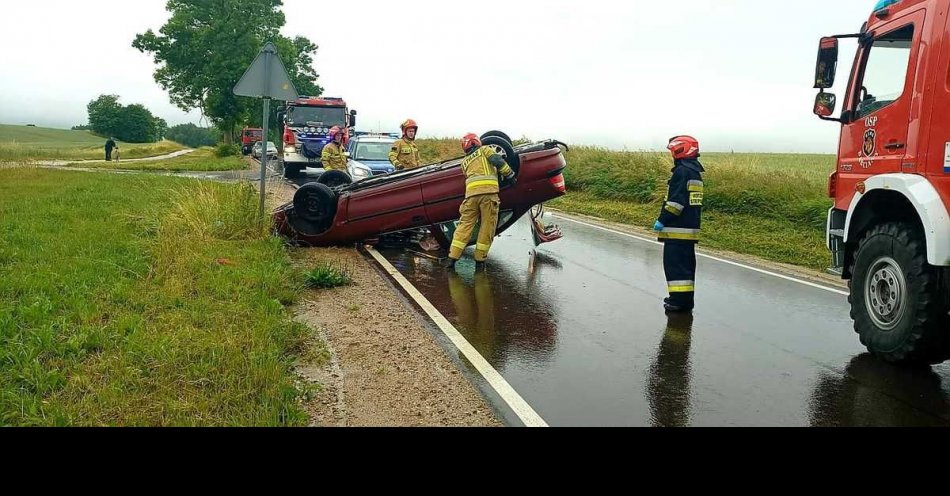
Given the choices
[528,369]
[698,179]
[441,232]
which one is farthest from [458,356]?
[441,232]

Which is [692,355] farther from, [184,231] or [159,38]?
[159,38]

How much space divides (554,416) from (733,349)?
226 cm

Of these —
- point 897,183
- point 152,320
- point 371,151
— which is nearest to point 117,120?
point 371,151

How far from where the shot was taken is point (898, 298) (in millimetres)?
5277

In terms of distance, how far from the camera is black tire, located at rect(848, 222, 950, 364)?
16.3ft

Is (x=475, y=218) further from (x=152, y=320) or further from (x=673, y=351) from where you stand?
(x=152, y=320)

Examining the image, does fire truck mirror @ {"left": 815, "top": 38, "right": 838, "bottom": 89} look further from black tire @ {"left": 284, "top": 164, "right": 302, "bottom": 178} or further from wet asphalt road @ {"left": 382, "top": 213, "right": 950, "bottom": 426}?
black tire @ {"left": 284, "top": 164, "right": 302, "bottom": 178}

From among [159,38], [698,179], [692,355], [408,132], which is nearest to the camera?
[692,355]

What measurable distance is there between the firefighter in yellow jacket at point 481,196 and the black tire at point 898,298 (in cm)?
428

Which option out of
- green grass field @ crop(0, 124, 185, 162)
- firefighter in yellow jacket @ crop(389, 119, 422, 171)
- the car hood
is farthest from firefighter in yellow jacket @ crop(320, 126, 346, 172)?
green grass field @ crop(0, 124, 185, 162)

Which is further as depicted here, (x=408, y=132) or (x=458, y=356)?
(x=408, y=132)

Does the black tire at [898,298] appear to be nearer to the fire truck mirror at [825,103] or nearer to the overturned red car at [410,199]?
the fire truck mirror at [825,103]

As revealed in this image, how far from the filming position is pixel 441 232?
33.2 ft
